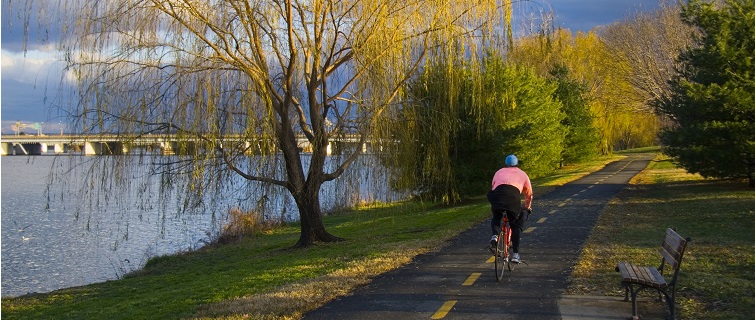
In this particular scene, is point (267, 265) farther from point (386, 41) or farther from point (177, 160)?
point (386, 41)

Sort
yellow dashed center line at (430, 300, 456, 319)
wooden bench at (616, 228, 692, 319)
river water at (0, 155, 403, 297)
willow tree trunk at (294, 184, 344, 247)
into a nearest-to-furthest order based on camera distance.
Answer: wooden bench at (616, 228, 692, 319)
yellow dashed center line at (430, 300, 456, 319)
river water at (0, 155, 403, 297)
willow tree trunk at (294, 184, 344, 247)

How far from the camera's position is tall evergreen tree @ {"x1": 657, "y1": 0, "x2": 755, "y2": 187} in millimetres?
22938

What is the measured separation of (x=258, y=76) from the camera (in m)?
14.2

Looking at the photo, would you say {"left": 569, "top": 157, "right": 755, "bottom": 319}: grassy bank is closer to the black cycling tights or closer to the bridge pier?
the black cycling tights

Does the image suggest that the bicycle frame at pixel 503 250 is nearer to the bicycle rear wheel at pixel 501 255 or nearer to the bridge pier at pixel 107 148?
the bicycle rear wheel at pixel 501 255

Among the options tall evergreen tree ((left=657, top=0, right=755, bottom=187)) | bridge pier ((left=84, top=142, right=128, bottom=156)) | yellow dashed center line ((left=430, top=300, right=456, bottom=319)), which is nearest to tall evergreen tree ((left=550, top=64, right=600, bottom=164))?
tall evergreen tree ((left=657, top=0, right=755, bottom=187))

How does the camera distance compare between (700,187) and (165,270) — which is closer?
(165,270)

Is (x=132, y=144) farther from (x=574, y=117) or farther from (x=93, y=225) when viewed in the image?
(x=574, y=117)

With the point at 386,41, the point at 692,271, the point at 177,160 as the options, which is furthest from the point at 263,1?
the point at 692,271

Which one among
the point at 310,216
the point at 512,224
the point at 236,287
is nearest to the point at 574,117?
the point at 310,216

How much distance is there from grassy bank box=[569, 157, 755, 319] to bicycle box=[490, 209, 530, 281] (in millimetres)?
954

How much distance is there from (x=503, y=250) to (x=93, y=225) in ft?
43.6

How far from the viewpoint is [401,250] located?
43.3 ft

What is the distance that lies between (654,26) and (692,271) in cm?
3743
